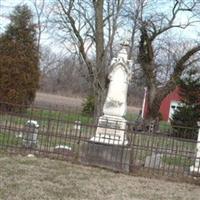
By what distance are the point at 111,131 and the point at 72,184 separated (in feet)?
9.72

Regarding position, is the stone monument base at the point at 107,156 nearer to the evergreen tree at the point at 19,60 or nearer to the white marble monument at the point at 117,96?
the white marble monument at the point at 117,96

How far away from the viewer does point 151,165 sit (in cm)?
1074

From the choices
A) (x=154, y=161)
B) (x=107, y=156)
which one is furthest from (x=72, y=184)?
(x=154, y=161)

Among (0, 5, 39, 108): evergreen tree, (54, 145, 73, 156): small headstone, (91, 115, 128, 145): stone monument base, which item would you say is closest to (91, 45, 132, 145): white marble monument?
(91, 115, 128, 145): stone monument base

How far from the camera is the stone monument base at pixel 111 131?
34.4 ft

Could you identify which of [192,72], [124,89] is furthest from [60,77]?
[124,89]

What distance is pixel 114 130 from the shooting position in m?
10.9

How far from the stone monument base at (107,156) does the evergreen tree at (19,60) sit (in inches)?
544

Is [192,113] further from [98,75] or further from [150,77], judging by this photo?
[150,77]

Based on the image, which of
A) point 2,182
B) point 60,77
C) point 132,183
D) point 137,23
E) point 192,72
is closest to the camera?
point 2,182

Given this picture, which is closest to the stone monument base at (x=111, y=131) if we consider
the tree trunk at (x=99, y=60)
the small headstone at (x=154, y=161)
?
the small headstone at (x=154, y=161)

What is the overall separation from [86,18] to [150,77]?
23.1 feet

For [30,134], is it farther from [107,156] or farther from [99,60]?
[99,60]

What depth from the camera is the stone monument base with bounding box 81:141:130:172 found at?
1017 cm
